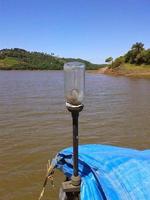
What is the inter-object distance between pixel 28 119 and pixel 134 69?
5712cm

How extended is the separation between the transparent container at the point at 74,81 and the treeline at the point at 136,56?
6940 cm

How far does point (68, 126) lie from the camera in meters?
13.4

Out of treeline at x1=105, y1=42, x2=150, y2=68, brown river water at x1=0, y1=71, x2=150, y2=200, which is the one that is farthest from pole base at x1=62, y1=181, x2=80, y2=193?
treeline at x1=105, y1=42, x2=150, y2=68

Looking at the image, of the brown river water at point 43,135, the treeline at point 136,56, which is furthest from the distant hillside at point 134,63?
the brown river water at point 43,135

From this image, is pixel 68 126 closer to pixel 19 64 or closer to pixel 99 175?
pixel 99 175

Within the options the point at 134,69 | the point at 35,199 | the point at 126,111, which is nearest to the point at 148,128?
the point at 126,111

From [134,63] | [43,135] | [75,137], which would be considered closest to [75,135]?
[75,137]

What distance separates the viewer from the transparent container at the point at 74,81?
3.61 m

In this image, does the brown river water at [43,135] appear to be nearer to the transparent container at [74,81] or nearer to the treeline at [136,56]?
the transparent container at [74,81]

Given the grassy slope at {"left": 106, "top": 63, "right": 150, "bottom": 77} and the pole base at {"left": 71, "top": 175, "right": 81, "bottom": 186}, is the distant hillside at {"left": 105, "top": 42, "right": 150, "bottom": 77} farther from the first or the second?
the pole base at {"left": 71, "top": 175, "right": 81, "bottom": 186}

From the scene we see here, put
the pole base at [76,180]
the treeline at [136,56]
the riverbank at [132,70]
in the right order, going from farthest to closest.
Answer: the treeline at [136,56], the riverbank at [132,70], the pole base at [76,180]

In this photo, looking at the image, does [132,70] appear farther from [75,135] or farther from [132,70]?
[75,135]

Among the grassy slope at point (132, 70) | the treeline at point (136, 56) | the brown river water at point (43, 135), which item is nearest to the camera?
the brown river water at point (43, 135)

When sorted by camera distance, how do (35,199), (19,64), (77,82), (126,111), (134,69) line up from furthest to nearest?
(19,64), (134,69), (126,111), (35,199), (77,82)
